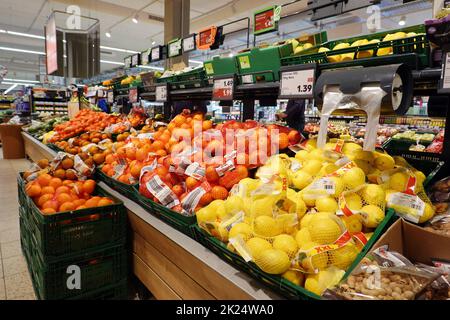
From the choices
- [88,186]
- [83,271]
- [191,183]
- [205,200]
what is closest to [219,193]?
[205,200]

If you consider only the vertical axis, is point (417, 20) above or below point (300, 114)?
above

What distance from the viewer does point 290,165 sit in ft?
5.10

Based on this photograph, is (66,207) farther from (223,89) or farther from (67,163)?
(223,89)

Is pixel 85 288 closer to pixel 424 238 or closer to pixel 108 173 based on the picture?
pixel 108 173

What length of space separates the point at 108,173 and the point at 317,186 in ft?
5.42

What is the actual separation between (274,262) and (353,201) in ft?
1.30

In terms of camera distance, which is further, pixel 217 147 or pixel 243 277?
pixel 217 147

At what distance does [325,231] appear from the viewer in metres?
1.02

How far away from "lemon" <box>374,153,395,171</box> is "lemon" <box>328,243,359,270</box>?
21.0 inches

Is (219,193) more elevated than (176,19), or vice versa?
(176,19)

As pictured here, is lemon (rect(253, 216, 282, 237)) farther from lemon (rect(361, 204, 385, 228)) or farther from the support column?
the support column

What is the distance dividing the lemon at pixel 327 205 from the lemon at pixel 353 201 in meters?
0.04

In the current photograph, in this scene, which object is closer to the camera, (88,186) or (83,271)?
(83,271)
